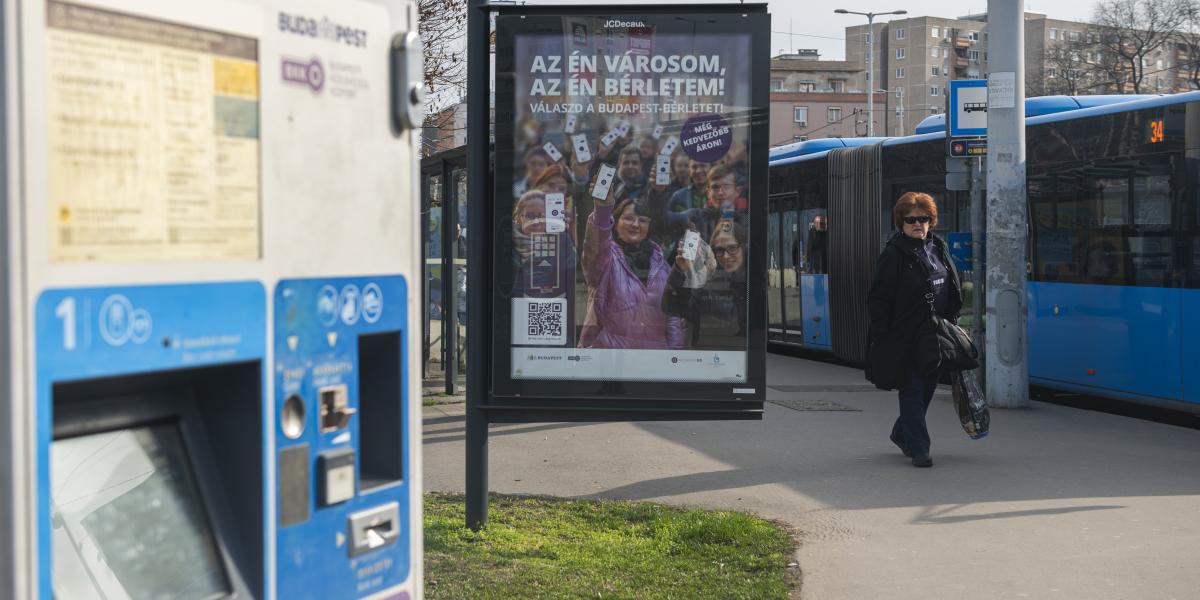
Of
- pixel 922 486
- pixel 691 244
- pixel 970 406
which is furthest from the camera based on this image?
pixel 970 406

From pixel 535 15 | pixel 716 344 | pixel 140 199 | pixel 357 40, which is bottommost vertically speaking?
pixel 716 344

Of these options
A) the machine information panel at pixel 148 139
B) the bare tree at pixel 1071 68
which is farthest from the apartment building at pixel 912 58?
the machine information panel at pixel 148 139

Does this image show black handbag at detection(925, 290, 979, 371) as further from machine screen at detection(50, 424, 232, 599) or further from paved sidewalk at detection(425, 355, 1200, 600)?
machine screen at detection(50, 424, 232, 599)

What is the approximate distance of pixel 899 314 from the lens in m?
8.58

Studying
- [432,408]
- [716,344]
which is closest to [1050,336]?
[432,408]

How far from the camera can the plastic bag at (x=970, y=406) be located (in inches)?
344

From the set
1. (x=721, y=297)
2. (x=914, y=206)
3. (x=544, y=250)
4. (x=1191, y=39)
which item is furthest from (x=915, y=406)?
(x=1191, y=39)

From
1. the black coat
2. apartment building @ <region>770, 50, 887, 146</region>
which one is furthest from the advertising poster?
apartment building @ <region>770, 50, 887, 146</region>

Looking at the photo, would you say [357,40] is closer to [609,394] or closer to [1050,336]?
[609,394]

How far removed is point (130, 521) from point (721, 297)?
4622 millimetres

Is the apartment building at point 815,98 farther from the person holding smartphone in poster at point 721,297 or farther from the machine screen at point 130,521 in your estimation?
the machine screen at point 130,521

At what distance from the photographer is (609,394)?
263 inches

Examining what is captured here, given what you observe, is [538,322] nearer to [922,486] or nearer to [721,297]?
[721,297]

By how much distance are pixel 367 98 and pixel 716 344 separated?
14.0ft
